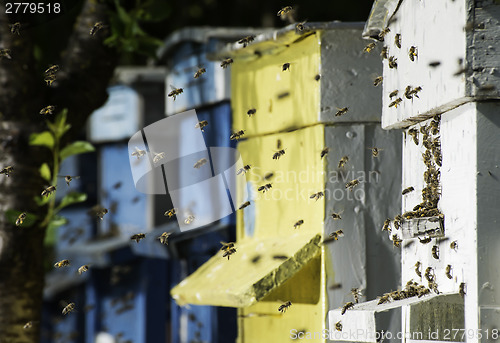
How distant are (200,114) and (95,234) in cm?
394

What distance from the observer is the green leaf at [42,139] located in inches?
225

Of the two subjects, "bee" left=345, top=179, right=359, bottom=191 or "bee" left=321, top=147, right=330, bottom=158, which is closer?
"bee" left=345, top=179, right=359, bottom=191

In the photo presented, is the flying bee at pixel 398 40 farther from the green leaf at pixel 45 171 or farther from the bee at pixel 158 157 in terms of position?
the bee at pixel 158 157

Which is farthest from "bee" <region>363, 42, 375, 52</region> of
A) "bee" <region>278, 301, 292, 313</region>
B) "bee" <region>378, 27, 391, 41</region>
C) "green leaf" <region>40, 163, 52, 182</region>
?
"green leaf" <region>40, 163, 52, 182</region>

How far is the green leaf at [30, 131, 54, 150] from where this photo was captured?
571 cm

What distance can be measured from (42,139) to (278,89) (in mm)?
1694

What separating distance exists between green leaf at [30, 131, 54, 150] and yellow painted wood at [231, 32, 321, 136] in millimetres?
1419

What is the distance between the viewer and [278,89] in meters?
5.73

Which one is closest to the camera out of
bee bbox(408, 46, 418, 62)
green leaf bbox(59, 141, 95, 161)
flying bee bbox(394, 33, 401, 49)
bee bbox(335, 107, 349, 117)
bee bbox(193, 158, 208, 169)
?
bee bbox(408, 46, 418, 62)

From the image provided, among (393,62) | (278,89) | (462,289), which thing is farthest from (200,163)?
(462,289)

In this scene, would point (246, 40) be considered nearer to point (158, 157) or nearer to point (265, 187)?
point (265, 187)

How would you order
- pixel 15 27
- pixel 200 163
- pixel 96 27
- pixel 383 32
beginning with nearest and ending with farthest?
pixel 383 32 → pixel 15 27 → pixel 96 27 → pixel 200 163

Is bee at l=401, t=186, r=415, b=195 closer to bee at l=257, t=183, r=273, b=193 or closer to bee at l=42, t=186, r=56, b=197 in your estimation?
bee at l=257, t=183, r=273, b=193

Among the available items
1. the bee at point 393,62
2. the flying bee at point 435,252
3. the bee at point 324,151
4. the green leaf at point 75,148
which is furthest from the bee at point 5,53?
the flying bee at point 435,252
